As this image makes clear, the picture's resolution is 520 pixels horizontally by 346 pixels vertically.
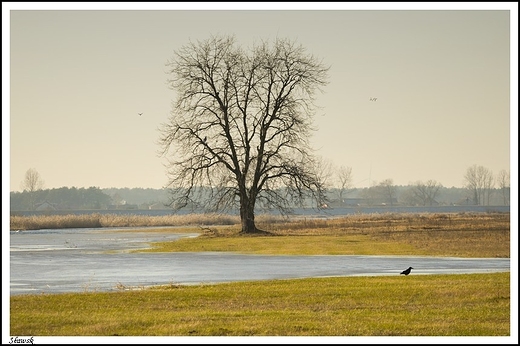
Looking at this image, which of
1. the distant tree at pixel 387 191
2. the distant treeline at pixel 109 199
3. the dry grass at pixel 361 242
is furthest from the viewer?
the distant tree at pixel 387 191

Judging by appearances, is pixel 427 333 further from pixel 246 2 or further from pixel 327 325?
pixel 246 2

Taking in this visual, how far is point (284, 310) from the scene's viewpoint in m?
18.7

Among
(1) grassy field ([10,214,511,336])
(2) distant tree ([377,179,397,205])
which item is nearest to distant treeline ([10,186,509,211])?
(2) distant tree ([377,179,397,205])

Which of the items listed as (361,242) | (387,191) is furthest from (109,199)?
(361,242)

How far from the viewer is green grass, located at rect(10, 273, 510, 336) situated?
1647 cm

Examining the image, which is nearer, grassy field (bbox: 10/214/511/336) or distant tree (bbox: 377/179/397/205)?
grassy field (bbox: 10/214/511/336)

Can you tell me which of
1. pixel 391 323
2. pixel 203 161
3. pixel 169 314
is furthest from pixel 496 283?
pixel 203 161

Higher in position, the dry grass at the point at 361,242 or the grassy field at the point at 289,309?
the grassy field at the point at 289,309

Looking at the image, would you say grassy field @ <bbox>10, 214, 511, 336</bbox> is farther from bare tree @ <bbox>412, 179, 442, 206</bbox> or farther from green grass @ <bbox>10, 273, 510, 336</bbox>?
bare tree @ <bbox>412, 179, 442, 206</bbox>

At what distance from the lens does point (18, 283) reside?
25312 mm

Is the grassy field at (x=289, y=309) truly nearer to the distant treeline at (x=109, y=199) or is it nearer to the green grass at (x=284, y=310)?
the green grass at (x=284, y=310)

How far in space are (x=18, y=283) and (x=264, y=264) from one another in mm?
10841

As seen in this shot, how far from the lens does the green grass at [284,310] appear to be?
16469 mm

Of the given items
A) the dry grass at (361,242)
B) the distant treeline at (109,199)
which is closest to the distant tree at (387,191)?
the distant treeline at (109,199)
